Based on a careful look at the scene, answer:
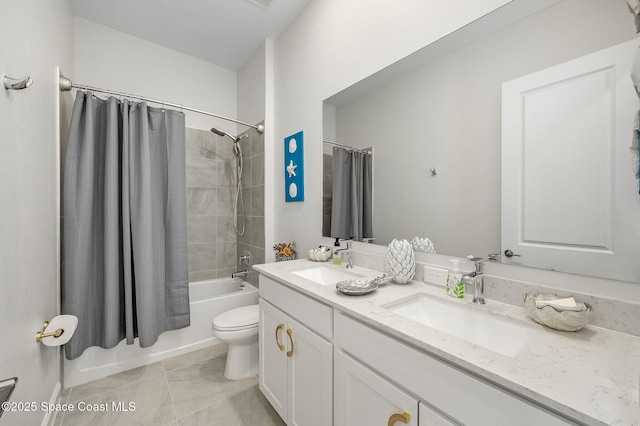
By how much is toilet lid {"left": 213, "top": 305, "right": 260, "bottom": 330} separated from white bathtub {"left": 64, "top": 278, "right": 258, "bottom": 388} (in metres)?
0.35

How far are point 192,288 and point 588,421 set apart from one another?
2784mm

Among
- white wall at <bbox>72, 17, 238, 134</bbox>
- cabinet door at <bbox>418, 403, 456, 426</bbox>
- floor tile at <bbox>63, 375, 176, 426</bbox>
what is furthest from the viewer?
white wall at <bbox>72, 17, 238, 134</bbox>

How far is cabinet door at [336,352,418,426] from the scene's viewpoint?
2.41 ft

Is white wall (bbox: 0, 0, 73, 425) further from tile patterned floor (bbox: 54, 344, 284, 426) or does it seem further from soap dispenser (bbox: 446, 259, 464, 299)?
soap dispenser (bbox: 446, 259, 464, 299)

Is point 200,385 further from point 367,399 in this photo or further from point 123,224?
point 367,399

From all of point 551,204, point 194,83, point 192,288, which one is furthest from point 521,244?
point 194,83

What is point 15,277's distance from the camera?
928 mm

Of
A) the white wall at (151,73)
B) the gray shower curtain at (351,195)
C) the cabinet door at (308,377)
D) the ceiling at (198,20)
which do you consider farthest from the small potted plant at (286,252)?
the ceiling at (198,20)

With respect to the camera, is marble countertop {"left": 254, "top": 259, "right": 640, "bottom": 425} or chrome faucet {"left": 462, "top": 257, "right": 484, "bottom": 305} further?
chrome faucet {"left": 462, "top": 257, "right": 484, "bottom": 305}

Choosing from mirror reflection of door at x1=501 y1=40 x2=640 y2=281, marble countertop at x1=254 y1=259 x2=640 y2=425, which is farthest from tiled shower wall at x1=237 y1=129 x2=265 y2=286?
mirror reflection of door at x1=501 y1=40 x2=640 y2=281

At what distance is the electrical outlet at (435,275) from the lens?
113 cm

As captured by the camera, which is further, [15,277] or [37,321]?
[37,321]

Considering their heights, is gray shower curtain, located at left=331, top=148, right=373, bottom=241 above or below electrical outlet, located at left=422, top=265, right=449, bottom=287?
above

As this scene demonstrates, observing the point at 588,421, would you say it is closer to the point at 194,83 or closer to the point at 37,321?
the point at 37,321
